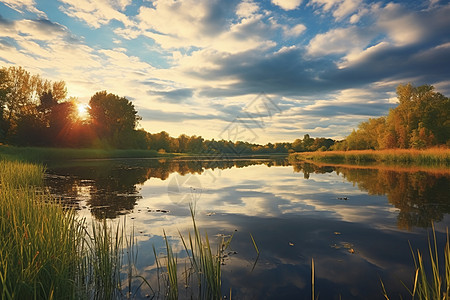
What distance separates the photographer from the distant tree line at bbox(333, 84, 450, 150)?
52312mm

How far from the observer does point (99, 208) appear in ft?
35.0

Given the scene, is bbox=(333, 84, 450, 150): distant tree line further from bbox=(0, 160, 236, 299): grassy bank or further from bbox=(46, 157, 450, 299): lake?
bbox=(0, 160, 236, 299): grassy bank

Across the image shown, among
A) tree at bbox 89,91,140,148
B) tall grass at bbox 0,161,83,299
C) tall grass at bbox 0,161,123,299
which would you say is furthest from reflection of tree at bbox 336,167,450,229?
tree at bbox 89,91,140,148

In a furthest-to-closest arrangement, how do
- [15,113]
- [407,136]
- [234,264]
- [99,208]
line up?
[407,136] < [15,113] < [99,208] < [234,264]

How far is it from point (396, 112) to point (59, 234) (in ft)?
232

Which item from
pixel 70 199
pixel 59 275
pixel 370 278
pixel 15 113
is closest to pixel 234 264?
pixel 370 278

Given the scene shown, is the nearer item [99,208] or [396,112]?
[99,208]

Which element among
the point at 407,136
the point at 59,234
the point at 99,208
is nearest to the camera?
the point at 59,234

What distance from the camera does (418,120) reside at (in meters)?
55.7

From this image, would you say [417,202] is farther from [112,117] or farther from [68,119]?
[112,117]

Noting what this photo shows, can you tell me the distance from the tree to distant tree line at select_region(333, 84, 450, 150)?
69145 mm

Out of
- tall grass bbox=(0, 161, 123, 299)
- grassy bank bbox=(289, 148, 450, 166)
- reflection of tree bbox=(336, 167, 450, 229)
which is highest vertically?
grassy bank bbox=(289, 148, 450, 166)

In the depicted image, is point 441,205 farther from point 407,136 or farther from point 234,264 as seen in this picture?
point 407,136

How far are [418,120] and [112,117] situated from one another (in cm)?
7778
